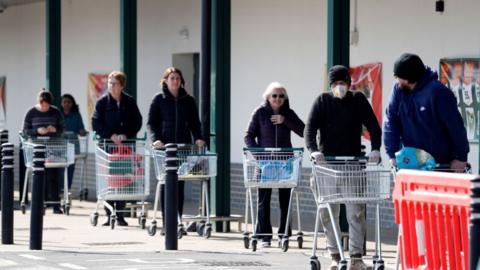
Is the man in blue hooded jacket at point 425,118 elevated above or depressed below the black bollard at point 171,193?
above

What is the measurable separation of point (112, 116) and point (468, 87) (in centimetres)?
502

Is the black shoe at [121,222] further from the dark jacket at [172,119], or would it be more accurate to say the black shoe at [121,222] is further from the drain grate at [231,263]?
the drain grate at [231,263]

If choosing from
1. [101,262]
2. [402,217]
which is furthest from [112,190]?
[402,217]

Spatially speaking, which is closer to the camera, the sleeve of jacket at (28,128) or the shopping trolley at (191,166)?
the shopping trolley at (191,166)

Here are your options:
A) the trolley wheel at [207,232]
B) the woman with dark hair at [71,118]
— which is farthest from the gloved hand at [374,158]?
the woman with dark hair at [71,118]

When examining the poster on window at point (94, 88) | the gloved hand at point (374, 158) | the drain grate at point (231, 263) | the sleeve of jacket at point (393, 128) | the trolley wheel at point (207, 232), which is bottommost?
the drain grate at point (231, 263)

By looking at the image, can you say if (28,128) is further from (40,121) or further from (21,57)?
(21,57)

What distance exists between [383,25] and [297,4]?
7.31 feet

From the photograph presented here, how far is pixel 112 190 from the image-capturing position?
18516 mm

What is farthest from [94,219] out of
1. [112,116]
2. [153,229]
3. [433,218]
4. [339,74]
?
[433,218]

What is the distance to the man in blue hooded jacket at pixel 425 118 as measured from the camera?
11.8 metres

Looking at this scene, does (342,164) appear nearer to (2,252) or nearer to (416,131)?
(416,131)

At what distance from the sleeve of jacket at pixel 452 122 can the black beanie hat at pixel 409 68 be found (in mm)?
239

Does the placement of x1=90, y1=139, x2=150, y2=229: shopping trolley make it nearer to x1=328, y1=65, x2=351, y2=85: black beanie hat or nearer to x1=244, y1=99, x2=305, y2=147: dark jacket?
x1=244, y1=99, x2=305, y2=147: dark jacket
